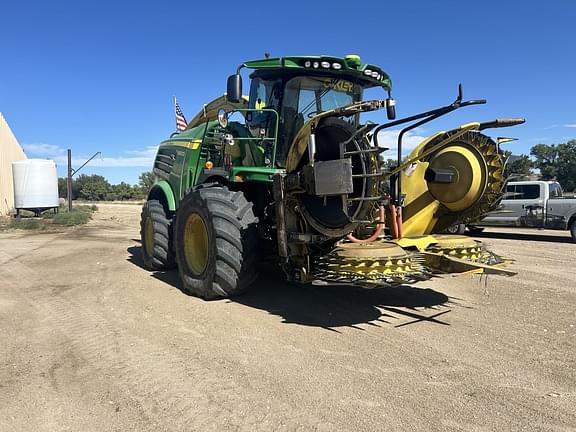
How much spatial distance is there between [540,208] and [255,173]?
11.7 metres

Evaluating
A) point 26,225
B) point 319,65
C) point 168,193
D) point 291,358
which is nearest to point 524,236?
point 168,193

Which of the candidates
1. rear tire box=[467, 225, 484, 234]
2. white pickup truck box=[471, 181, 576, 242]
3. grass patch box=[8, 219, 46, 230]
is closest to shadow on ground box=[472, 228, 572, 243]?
rear tire box=[467, 225, 484, 234]

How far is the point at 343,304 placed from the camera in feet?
19.2

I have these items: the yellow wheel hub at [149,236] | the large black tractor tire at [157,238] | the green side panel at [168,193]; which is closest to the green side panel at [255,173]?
the green side panel at [168,193]

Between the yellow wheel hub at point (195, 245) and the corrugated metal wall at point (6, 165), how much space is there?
75.8ft

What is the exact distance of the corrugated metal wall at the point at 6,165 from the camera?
25.8 metres

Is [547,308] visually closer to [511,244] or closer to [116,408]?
[116,408]

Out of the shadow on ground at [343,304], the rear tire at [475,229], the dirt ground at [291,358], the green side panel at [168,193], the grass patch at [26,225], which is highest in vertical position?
the green side panel at [168,193]

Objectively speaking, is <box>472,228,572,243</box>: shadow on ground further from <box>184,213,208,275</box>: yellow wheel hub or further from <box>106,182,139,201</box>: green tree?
<box>106,182,139,201</box>: green tree

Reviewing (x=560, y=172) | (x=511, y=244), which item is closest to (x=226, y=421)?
(x=511, y=244)

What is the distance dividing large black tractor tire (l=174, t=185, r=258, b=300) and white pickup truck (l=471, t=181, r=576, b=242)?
10096 mm

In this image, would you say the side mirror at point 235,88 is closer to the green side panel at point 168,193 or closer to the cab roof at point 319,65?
the cab roof at point 319,65

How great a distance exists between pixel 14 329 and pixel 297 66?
427 centimetres

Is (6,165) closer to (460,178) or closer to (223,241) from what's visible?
(223,241)
